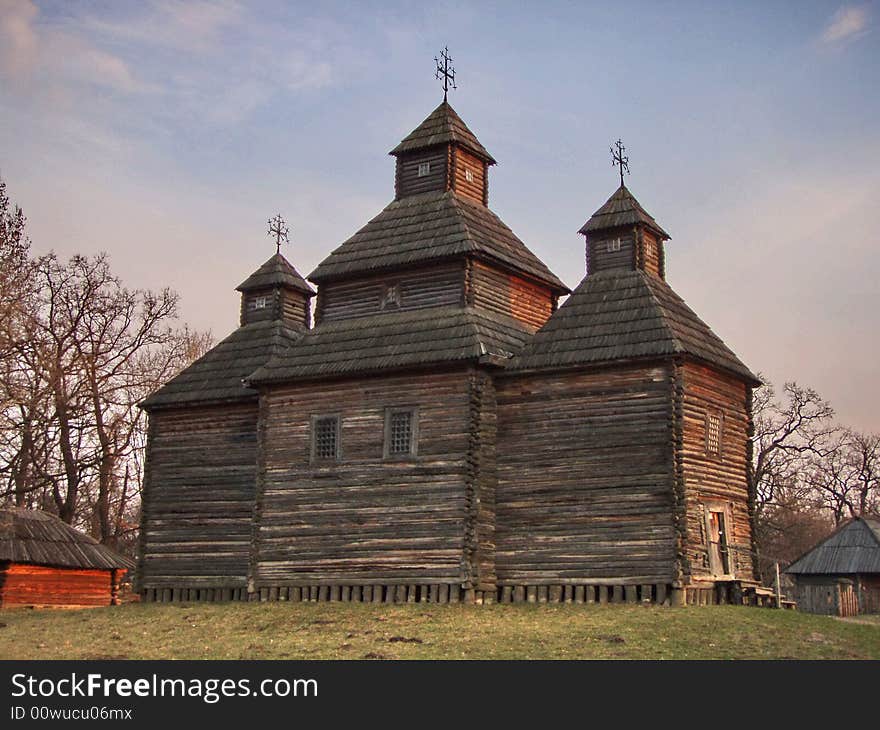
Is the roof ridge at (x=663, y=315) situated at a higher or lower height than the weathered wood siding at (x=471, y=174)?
lower

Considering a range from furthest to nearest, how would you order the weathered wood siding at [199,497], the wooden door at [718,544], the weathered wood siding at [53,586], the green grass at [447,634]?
1. the weathered wood siding at [53,586]
2. the weathered wood siding at [199,497]
3. the wooden door at [718,544]
4. the green grass at [447,634]

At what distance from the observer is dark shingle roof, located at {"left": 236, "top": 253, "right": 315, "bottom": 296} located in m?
38.5

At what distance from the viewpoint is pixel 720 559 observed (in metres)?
29.3

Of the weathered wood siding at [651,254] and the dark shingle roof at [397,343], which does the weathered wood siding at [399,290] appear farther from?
the weathered wood siding at [651,254]

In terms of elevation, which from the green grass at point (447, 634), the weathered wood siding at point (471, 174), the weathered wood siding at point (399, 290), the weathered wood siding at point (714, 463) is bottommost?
the green grass at point (447, 634)

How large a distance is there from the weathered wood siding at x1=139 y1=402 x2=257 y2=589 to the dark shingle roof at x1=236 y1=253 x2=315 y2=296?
5790 mm

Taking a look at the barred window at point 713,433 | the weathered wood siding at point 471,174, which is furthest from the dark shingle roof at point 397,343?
the barred window at point 713,433

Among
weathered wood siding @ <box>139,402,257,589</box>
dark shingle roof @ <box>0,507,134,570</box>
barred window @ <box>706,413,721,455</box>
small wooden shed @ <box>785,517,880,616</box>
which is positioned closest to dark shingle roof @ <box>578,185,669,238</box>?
barred window @ <box>706,413,721,455</box>

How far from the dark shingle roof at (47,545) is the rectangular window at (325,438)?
10.3 meters

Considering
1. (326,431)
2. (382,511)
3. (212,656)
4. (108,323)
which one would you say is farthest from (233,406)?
(108,323)

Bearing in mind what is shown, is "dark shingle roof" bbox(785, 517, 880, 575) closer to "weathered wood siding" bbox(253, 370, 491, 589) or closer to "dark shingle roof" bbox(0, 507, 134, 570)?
"weathered wood siding" bbox(253, 370, 491, 589)

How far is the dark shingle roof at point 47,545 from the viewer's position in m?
36.0

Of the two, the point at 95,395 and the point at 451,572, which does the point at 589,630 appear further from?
the point at 95,395

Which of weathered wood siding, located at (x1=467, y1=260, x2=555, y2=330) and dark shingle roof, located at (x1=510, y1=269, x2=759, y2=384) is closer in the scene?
dark shingle roof, located at (x1=510, y1=269, x2=759, y2=384)
